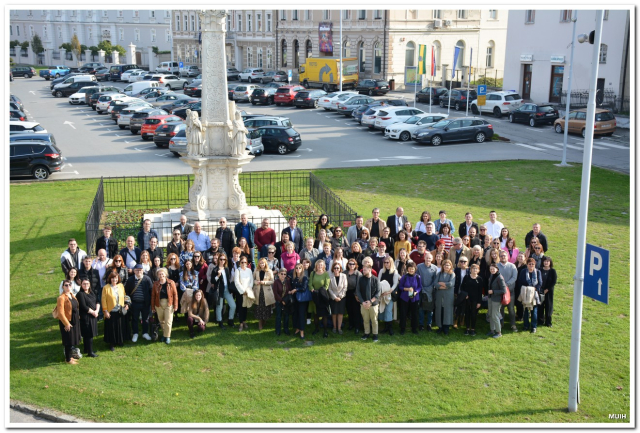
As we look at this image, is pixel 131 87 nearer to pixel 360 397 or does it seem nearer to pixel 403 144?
pixel 403 144

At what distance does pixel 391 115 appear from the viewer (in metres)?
36.1

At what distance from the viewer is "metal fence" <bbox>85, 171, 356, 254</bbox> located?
17.1 metres

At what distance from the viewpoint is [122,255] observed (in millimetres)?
12664

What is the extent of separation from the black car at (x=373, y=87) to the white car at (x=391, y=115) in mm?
15997

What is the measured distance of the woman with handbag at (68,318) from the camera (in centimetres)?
1073

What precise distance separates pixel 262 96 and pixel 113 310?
39.2 metres

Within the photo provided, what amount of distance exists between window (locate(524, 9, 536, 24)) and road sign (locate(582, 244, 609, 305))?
139 feet

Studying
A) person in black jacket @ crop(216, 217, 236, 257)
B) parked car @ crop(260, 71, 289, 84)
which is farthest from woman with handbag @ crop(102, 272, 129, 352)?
parked car @ crop(260, 71, 289, 84)

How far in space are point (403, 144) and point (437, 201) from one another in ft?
41.5

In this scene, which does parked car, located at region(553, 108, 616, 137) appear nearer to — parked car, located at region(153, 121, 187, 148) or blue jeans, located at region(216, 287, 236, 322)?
parked car, located at region(153, 121, 187, 148)

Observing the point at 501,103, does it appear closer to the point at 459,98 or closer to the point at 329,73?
the point at 459,98

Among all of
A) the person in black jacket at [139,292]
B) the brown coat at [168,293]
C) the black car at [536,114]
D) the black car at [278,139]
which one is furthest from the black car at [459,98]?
the person in black jacket at [139,292]

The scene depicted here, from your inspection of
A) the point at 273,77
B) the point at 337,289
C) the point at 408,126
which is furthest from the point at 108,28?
the point at 337,289

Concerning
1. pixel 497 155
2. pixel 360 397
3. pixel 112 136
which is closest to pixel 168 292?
pixel 360 397
